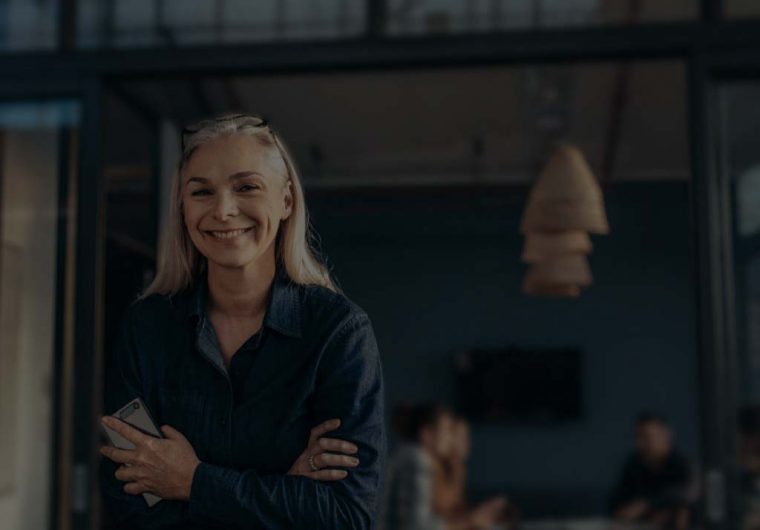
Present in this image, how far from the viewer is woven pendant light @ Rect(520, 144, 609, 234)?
3115 millimetres

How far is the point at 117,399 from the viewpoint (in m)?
0.58

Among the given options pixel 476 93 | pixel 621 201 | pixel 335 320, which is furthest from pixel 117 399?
pixel 621 201

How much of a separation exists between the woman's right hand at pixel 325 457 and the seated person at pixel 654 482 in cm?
437

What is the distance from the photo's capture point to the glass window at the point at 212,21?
3141mm

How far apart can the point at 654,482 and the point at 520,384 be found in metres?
2.97

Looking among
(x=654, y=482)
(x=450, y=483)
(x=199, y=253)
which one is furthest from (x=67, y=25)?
(x=654, y=482)

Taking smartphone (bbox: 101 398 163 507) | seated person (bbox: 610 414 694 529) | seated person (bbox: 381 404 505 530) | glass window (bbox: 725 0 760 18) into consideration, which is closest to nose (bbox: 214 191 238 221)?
smartphone (bbox: 101 398 163 507)

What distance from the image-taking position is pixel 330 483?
57 cm

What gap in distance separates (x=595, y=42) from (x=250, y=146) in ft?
8.50

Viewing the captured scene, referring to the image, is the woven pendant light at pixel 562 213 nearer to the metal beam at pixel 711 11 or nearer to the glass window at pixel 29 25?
the metal beam at pixel 711 11

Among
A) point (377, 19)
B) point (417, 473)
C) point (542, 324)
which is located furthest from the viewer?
point (542, 324)

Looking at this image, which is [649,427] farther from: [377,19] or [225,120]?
[225,120]

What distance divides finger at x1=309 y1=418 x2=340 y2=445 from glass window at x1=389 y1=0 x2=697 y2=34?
8.61ft

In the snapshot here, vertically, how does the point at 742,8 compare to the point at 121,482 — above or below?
above
